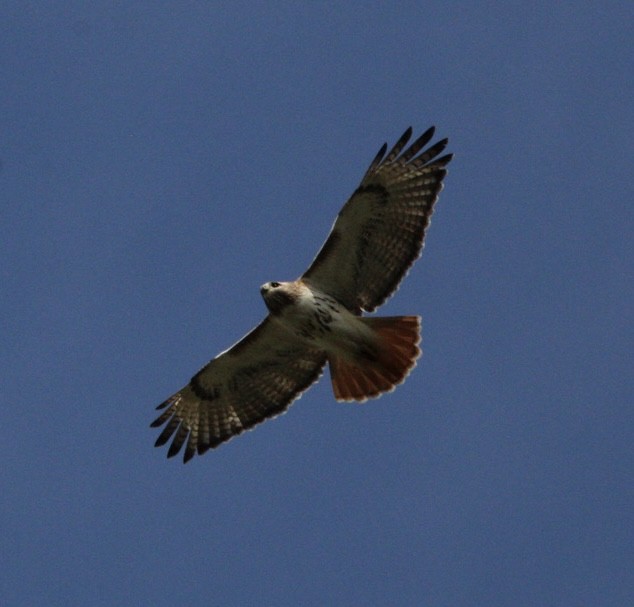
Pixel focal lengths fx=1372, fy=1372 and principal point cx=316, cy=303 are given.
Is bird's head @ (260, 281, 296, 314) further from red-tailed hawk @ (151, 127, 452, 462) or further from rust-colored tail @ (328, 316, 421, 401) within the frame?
rust-colored tail @ (328, 316, 421, 401)

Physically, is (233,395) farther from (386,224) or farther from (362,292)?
(386,224)

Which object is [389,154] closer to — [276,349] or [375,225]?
[375,225]

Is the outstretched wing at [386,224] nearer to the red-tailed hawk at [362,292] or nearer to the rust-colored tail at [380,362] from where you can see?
the red-tailed hawk at [362,292]

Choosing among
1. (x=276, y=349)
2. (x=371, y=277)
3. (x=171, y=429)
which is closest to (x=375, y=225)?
(x=371, y=277)

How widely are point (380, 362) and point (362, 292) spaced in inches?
Result: 35.6

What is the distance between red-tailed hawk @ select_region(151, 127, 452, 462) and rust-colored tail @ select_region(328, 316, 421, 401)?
12 mm

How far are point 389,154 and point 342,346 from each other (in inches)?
92.4

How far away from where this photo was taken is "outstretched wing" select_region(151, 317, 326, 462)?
16969 mm

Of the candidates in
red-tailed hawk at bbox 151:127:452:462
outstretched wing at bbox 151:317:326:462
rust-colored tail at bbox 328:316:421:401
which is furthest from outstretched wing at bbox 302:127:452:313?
outstretched wing at bbox 151:317:326:462

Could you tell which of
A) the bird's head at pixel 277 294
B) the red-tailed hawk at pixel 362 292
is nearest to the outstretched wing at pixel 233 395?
the red-tailed hawk at pixel 362 292

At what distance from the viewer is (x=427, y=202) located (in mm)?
16281

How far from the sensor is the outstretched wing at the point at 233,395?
668 inches

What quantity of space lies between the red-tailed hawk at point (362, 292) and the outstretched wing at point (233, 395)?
0.04 m

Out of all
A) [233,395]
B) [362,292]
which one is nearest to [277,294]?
[362,292]
